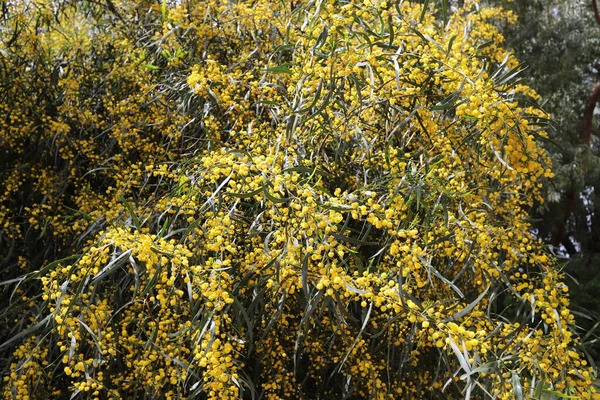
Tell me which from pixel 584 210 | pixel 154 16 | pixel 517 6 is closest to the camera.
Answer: pixel 154 16

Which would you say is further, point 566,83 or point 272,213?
point 566,83

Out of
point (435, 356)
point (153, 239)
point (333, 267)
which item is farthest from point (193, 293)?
point (435, 356)

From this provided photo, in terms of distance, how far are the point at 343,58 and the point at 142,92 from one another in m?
1.39

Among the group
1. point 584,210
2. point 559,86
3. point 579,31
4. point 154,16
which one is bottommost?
point 584,210

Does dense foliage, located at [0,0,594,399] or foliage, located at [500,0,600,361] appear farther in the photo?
foliage, located at [500,0,600,361]

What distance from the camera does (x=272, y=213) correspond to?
1.85 m

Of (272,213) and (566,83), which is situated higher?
(272,213)

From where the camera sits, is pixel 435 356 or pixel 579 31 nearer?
pixel 435 356

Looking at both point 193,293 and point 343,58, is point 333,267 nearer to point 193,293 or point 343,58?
point 193,293

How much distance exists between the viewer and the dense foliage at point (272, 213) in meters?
1.78

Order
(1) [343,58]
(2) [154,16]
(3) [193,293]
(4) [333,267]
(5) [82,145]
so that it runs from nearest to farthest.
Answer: (4) [333,267] < (3) [193,293] < (1) [343,58] < (5) [82,145] < (2) [154,16]

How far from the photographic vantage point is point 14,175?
304cm

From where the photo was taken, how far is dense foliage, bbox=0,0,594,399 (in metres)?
1.78

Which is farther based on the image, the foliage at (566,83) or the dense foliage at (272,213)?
the foliage at (566,83)
